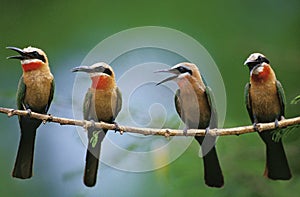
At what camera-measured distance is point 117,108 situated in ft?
6.82

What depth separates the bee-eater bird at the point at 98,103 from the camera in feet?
6.39

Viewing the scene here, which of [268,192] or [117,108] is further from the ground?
[117,108]

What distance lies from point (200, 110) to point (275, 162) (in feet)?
0.95

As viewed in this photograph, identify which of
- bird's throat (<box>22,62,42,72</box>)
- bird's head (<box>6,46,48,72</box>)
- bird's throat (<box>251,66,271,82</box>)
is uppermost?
Answer: bird's head (<box>6,46,48,72</box>)

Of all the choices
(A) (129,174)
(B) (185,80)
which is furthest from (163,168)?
(B) (185,80)

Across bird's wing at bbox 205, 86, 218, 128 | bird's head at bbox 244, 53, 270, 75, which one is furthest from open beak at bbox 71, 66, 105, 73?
bird's head at bbox 244, 53, 270, 75

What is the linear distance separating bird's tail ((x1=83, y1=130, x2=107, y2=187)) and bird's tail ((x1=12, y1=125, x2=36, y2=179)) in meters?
0.17

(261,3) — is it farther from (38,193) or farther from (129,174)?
(38,193)

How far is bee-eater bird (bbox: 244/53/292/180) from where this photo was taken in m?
1.93

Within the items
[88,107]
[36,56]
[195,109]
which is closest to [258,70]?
[195,109]

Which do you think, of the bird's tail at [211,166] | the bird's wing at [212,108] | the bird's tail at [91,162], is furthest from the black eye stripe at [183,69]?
the bird's tail at [91,162]

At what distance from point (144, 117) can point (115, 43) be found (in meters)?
0.53

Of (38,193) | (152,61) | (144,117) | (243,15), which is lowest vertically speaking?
(38,193)

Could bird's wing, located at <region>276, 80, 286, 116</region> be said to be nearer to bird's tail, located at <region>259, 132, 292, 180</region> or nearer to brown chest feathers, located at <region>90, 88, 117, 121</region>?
bird's tail, located at <region>259, 132, 292, 180</region>
